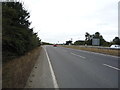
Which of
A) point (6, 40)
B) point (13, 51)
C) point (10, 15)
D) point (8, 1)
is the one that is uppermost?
point (8, 1)

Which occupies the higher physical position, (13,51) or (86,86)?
(13,51)

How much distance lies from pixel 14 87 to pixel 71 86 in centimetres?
225

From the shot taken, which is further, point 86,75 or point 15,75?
point 86,75

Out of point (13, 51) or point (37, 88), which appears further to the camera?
point (13, 51)

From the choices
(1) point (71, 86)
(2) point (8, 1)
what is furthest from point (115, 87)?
(2) point (8, 1)

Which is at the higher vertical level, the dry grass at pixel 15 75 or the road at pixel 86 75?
the dry grass at pixel 15 75

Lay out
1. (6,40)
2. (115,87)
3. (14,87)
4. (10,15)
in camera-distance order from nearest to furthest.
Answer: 1. (14,87)
2. (115,87)
3. (6,40)
4. (10,15)

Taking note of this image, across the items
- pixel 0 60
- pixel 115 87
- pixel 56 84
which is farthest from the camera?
pixel 0 60

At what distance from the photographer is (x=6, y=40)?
1164 centimetres

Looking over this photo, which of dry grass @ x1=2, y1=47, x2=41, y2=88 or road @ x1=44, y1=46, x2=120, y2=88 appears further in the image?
road @ x1=44, y1=46, x2=120, y2=88

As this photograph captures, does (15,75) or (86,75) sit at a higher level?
(15,75)

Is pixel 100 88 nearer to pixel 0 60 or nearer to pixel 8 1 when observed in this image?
pixel 0 60

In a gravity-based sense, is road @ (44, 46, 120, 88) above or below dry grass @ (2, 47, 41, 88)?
below

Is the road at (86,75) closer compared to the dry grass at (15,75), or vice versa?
the dry grass at (15,75)
